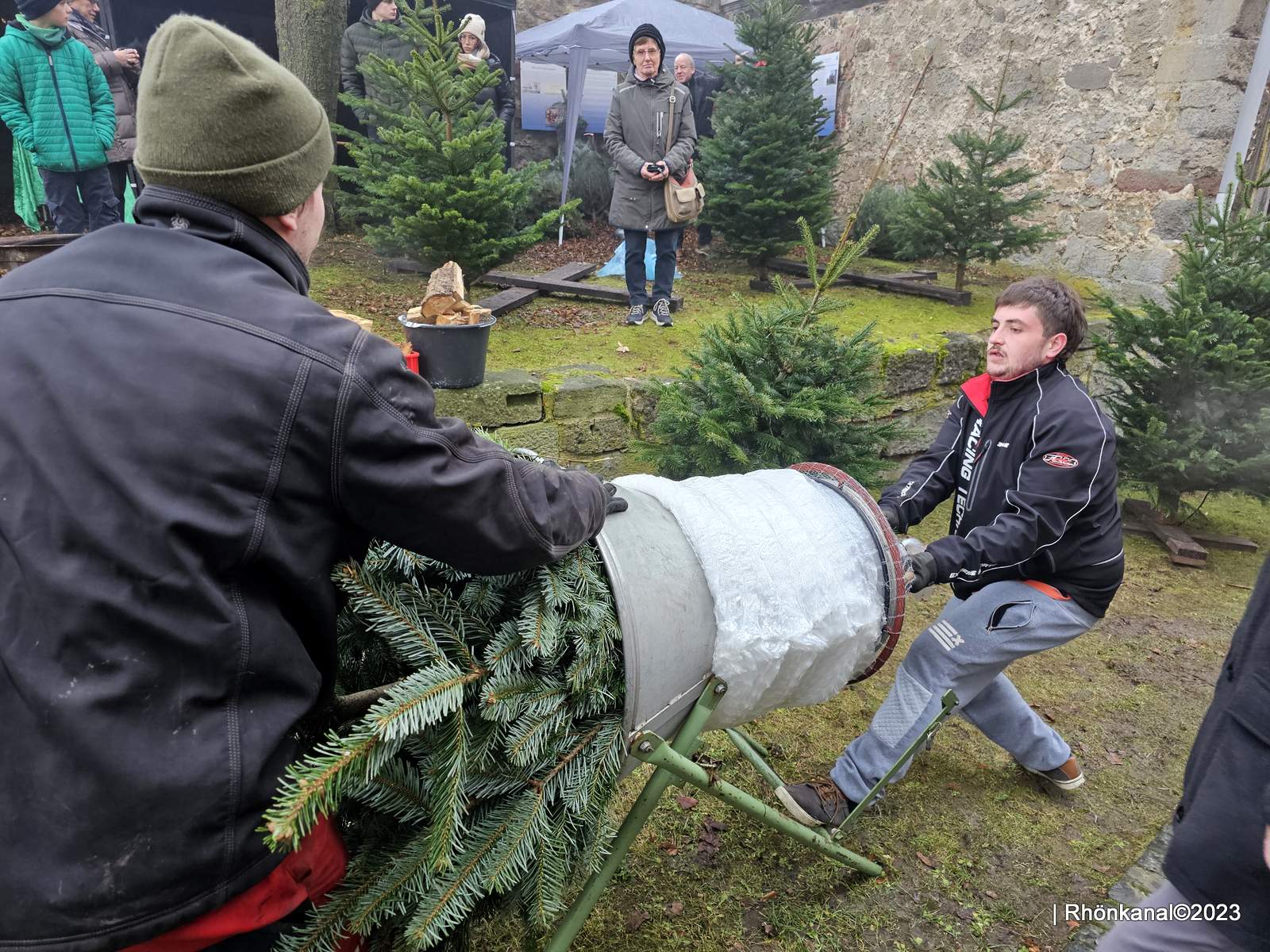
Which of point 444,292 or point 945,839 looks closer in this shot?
point 945,839

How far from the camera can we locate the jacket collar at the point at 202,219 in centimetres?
120

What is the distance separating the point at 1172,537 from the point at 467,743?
5346 mm

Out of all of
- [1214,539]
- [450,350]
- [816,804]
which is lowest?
[1214,539]

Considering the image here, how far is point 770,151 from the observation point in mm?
7113

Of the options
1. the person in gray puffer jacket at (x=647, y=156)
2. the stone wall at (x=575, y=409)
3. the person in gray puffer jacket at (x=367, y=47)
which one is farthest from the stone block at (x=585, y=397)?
the person in gray puffer jacket at (x=367, y=47)

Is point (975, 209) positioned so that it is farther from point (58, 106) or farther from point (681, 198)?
point (58, 106)

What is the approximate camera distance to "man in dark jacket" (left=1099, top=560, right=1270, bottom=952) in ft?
4.42

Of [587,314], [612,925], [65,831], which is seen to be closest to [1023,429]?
[612,925]

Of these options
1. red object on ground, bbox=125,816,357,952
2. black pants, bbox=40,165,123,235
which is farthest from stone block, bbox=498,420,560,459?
black pants, bbox=40,165,123,235

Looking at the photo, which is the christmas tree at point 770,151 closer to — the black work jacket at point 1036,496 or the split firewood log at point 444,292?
the split firewood log at point 444,292

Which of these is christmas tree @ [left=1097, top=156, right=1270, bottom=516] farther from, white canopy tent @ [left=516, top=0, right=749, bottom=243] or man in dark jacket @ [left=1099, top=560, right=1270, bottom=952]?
white canopy tent @ [left=516, top=0, right=749, bottom=243]

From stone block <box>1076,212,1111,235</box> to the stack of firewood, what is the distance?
6.74 meters

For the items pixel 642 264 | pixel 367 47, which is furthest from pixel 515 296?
pixel 367 47

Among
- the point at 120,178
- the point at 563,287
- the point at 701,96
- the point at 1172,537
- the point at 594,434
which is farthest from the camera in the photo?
the point at 701,96
